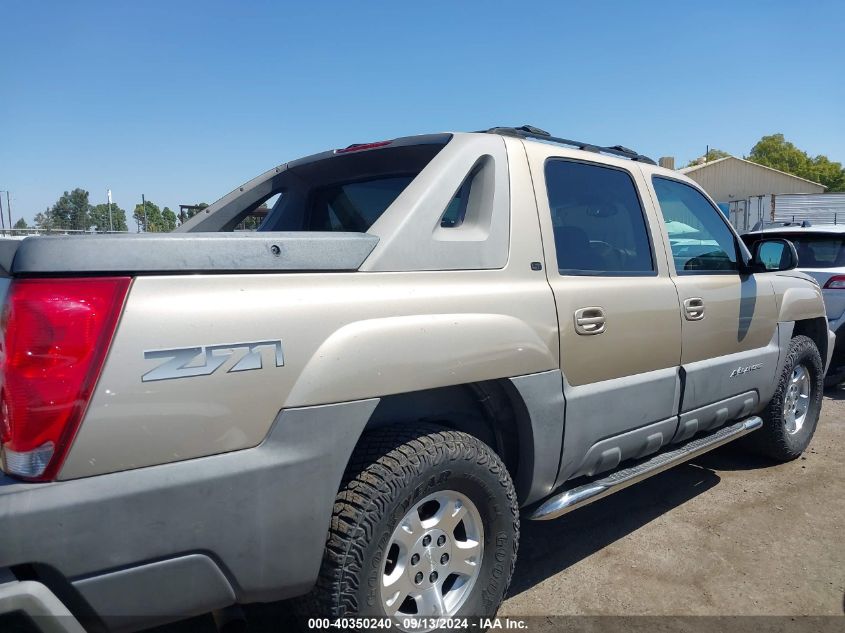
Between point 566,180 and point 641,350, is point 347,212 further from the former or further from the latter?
point 641,350

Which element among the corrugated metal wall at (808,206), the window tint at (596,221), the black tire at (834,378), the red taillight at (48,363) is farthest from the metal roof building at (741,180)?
the red taillight at (48,363)

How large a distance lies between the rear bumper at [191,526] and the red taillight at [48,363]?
9cm

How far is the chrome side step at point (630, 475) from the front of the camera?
2.66m

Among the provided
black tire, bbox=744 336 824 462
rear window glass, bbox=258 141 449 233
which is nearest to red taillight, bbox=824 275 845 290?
black tire, bbox=744 336 824 462

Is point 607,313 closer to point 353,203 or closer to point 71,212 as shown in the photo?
point 353,203

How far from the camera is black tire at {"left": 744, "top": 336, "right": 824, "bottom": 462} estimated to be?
4383mm

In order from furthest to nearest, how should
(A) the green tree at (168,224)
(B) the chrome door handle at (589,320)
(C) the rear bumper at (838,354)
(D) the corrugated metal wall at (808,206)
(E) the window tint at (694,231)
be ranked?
(D) the corrugated metal wall at (808,206) → (C) the rear bumper at (838,354) → (A) the green tree at (168,224) → (E) the window tint at (694,231) → (B) the chrome door handle at (589,320)

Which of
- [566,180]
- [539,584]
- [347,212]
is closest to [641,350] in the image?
[566,180]

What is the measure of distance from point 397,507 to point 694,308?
7.00 feet

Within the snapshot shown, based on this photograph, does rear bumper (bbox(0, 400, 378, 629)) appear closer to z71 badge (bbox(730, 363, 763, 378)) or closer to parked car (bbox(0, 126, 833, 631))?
parked car (bbox(0, 126, 833, 631))

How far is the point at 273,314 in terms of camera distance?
5.87ft

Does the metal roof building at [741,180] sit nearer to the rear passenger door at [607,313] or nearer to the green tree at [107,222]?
the green tree at [107,222]

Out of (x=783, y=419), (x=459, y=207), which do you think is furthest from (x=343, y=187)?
(x=783, y=419)

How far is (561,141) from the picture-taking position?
309 cm
